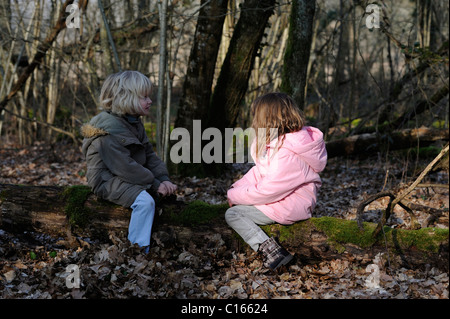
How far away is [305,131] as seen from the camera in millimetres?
3689

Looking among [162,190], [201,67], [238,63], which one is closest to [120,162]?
[162,190]

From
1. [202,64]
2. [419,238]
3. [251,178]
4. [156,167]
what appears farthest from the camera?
[202,64]

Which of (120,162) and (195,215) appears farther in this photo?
(195,215)

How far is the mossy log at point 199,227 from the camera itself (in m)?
3.53

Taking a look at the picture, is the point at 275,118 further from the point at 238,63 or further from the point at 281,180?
the point at 238,63

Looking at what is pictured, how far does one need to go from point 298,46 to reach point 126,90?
9.71 ft

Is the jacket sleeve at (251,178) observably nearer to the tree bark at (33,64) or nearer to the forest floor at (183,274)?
the forest floor at (183,274)

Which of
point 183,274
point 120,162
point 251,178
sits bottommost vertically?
point 183,274

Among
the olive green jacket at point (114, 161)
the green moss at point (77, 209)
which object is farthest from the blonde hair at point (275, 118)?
the green moss at point (77, 209)

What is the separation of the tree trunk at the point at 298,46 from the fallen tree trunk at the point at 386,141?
7.49ft

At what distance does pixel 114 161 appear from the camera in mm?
3750

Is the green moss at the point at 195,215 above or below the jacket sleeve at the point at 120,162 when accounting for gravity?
below
